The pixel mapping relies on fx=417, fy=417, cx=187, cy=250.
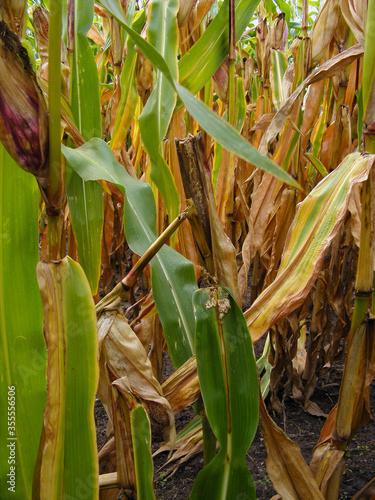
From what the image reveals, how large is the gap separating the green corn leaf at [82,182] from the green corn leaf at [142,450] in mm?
238

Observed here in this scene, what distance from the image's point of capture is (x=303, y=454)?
2.69 ft

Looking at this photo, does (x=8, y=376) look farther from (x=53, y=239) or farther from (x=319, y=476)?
(x=319, y=476)

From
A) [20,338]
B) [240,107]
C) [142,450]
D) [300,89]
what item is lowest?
→ [142,450]

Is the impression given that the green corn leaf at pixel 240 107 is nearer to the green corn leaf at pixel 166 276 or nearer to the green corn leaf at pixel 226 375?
the green corn leaf at pixel 166 276

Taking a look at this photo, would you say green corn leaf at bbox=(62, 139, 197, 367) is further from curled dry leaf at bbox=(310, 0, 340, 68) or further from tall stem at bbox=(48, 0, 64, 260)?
curled dry leaf at bbox=(310, 0, 340, 68)

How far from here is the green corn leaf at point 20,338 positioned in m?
0.40

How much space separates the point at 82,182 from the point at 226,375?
1.09 ft

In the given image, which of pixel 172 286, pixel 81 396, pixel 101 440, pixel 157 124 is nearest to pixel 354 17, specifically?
pixel 157 124

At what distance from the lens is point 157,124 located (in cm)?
57

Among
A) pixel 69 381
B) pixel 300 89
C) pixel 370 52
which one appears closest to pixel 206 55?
pixel 300 89

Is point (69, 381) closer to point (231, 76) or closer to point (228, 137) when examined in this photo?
point (228, 137)

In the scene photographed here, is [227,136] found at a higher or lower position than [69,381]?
higher

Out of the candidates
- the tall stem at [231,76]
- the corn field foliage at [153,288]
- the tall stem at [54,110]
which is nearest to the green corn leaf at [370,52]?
the corn field foliage at [153,288]

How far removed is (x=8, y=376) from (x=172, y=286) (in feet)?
0.69
